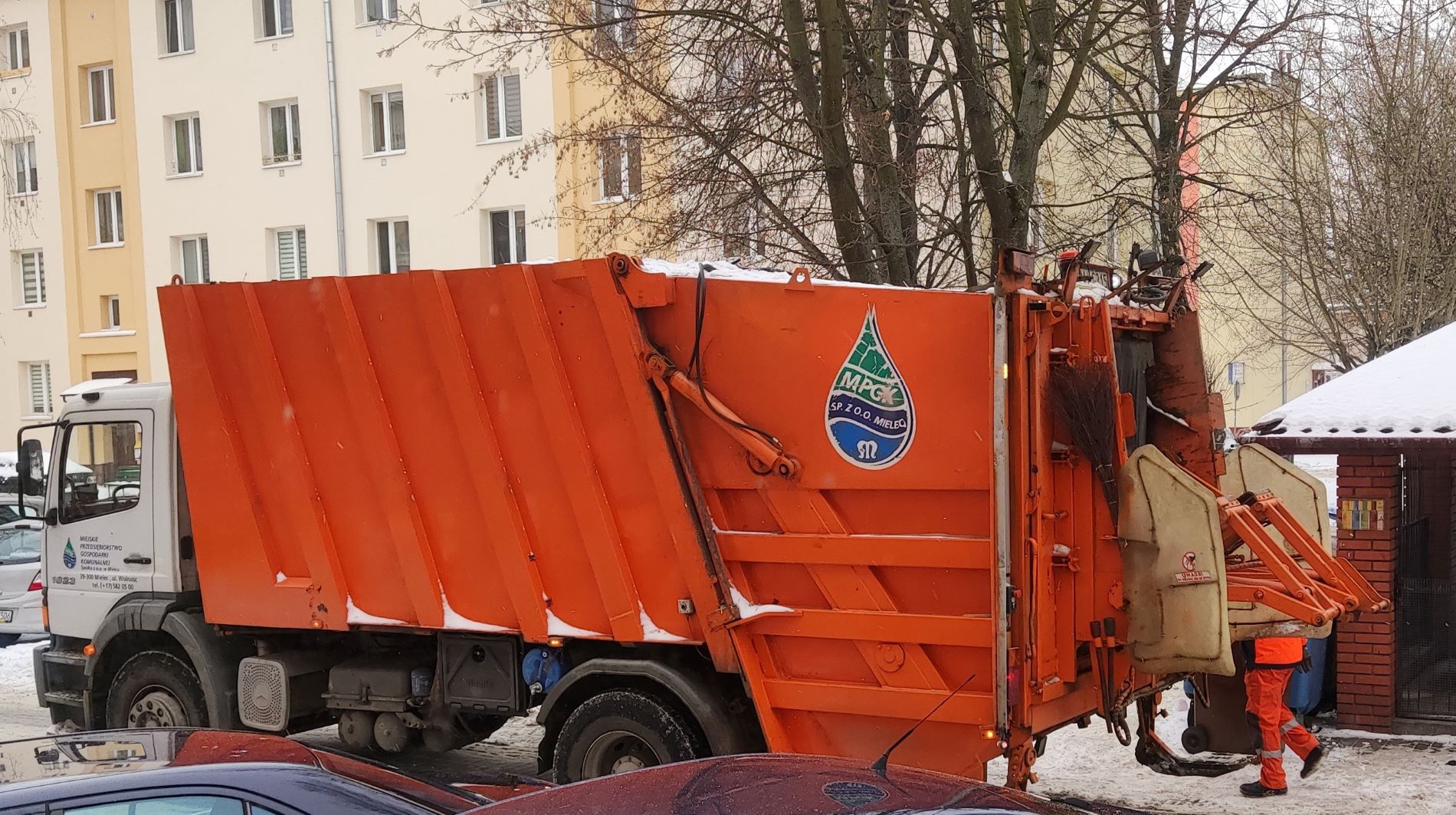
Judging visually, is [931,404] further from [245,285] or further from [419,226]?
[419,226]

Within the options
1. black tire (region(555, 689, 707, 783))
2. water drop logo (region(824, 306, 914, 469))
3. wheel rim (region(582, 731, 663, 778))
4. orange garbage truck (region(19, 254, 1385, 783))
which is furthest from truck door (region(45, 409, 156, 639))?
water drop logo (region(824, 306, 914, 469))

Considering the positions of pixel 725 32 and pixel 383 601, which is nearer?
pixel 383 601

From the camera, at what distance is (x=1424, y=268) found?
56.7 ft

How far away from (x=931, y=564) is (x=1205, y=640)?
1.09 metres

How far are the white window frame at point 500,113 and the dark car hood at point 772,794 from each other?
2235cm

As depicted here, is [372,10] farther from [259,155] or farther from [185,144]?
[185,144]

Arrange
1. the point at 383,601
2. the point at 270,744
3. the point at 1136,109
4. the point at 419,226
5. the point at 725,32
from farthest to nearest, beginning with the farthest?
the point at 419,226 < the point at 1136,109 < the point at 725,32 < the point at 383,601 < the point at 270,744

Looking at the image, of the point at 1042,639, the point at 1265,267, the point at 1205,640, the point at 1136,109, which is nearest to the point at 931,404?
the point at 1042,639

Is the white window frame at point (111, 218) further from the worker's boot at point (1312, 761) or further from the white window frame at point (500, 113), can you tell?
the worker's boot at point (1312, 761)

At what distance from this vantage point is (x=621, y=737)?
6180mm

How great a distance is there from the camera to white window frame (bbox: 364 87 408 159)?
85.8 feet

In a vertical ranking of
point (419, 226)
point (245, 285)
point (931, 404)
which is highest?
point (419, 226)

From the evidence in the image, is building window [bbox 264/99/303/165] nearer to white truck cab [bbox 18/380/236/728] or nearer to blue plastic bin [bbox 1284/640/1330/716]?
white truck cab [bbox 18/380/236/728]

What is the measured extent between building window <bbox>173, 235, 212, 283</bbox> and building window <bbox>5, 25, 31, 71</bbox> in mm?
6497
